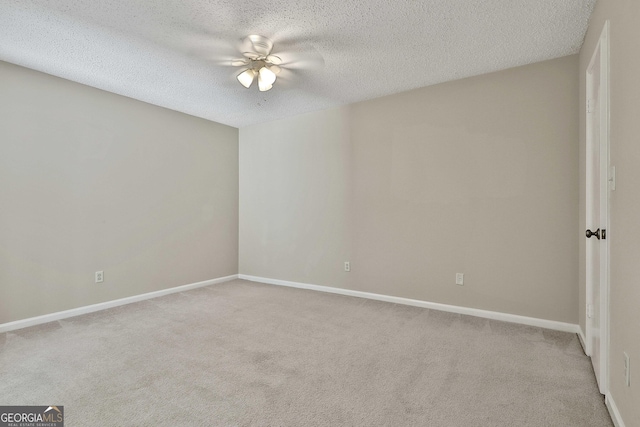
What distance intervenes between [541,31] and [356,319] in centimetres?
297

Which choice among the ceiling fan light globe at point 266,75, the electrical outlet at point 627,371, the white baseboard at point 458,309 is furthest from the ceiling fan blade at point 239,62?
the electrical outlet at point 627,371

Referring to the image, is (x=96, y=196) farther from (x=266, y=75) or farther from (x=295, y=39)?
(x=295, y=39)

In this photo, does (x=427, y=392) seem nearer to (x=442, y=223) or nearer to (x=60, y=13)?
(x=442, y=223)

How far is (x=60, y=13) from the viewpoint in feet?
7.53

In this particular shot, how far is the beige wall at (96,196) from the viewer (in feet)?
10.2

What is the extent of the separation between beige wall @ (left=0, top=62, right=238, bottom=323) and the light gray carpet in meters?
0.51

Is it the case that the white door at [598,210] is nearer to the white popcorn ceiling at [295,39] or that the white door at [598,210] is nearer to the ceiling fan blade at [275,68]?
the white popcorn ceiling at [295,39]

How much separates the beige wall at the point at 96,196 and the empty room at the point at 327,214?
24mm

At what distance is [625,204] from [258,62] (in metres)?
2.82

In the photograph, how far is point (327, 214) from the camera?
4.48m

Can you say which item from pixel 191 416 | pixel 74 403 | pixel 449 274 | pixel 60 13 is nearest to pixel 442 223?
pixel 449 274

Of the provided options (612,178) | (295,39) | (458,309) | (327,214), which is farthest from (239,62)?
(458,309)

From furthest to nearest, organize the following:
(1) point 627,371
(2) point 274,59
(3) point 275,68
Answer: (3) point 275,68, (2) point 274,59, (1) point 627,371

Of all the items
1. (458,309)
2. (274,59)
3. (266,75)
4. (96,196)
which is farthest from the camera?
(96,196)
